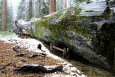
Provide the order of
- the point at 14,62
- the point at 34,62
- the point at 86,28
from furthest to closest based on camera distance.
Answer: the point at 34,62, the point at 14,62, the point at 86,28

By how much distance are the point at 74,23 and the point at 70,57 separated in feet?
6.90

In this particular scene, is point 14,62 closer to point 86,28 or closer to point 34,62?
point 34,62

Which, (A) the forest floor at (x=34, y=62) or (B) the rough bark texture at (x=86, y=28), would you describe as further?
(B) the rough bark texture at (x=86, y=28)

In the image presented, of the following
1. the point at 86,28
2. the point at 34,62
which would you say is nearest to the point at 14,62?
the point at 34,62

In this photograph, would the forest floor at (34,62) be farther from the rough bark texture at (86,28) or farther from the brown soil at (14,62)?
the rough bark texture at (86,28)

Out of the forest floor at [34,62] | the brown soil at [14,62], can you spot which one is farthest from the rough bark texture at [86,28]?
the brown soil at [14,62]

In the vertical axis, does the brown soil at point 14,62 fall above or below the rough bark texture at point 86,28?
below

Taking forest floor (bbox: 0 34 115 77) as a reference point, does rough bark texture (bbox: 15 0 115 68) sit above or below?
above

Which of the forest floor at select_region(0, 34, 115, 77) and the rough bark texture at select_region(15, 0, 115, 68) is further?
the rough bark texture at select_region(15, 0, 115, 68)

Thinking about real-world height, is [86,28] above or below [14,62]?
above

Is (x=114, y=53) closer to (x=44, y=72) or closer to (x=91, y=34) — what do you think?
(x=91, y=34)

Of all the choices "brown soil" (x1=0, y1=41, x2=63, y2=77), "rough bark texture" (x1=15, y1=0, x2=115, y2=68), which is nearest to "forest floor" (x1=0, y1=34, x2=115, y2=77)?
"brown soil" (x1=0, y1=41, x2=63, y2=77)

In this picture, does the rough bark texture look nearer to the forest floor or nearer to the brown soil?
the forest floor

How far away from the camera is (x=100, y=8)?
20.7 ft
